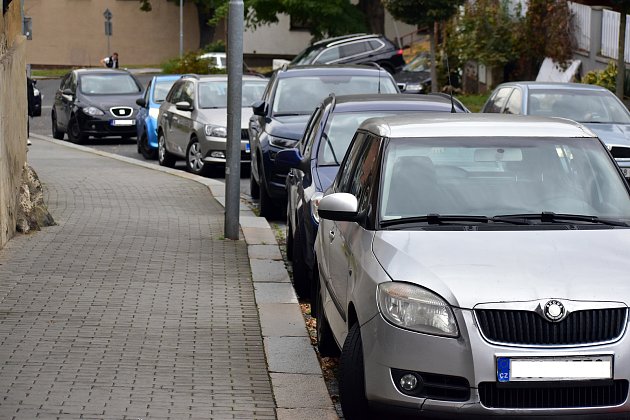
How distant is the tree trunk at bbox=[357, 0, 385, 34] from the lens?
2116 inches

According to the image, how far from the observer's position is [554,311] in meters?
5.70

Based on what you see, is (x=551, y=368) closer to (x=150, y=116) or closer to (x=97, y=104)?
(x=150, y=116)

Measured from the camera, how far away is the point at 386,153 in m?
7.06

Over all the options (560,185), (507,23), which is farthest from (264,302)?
(507,23)

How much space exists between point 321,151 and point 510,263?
217 inches

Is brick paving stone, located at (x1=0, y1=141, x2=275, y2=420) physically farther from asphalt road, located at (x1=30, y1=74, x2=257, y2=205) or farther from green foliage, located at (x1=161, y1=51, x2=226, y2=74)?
green foliage, located at (x1=161, y1=51, x2=226, y2=74)

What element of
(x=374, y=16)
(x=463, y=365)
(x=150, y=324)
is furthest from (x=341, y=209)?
(x=374, y=16)

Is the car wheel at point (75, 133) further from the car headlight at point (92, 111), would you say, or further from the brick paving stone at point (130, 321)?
the brick paving stone at point (130, 321)

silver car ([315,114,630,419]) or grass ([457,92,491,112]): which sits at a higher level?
silver car ([315,114,630,419])

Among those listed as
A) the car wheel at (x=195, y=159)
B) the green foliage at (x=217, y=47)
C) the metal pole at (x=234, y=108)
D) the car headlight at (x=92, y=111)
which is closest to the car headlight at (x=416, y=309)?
the metal pole at (x=234, y=108)

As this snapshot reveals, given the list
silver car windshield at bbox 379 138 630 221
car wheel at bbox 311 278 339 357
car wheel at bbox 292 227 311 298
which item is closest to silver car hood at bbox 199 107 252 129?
car wheel at bbox 292 227 311 298

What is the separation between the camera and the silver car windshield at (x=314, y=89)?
52.6ft

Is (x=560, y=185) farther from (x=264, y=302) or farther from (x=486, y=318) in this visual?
(x=264, y=302)

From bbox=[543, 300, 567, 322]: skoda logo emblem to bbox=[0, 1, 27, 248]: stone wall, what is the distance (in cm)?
682
